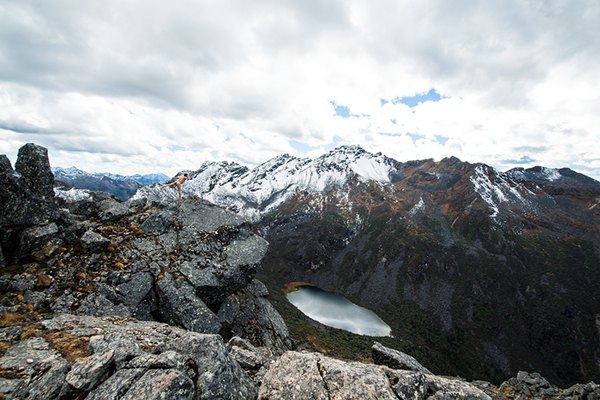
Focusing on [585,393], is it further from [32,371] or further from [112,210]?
[112,210]

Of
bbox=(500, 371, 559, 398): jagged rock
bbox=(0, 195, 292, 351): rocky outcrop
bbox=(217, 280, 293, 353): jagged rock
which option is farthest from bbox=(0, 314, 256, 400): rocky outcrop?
bbox=(500, 371, 559, 398): jagged rock

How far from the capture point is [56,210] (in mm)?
22359

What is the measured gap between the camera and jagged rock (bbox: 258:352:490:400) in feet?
36.3

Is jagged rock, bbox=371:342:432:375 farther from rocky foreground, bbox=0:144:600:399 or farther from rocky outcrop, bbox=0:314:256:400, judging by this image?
rocky outcrop, bbox=0:314:256:400

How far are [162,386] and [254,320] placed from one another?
1917 cm

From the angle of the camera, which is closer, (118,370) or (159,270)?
(118,370)

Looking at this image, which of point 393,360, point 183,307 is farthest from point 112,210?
point 393,360

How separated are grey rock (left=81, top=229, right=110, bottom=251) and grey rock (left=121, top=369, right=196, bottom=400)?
1557cm

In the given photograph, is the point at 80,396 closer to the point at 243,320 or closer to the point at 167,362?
the point at 167,362

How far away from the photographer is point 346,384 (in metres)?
11.3

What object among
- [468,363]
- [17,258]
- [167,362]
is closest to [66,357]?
[167,362]

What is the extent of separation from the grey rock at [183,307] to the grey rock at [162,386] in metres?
11.7

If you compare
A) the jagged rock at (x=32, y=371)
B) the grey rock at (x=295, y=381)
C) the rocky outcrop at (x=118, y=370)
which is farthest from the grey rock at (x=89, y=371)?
the grey rock at (x=295, y=381)

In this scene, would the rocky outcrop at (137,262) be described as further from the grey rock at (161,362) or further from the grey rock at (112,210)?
the grey rock at (161,362)
